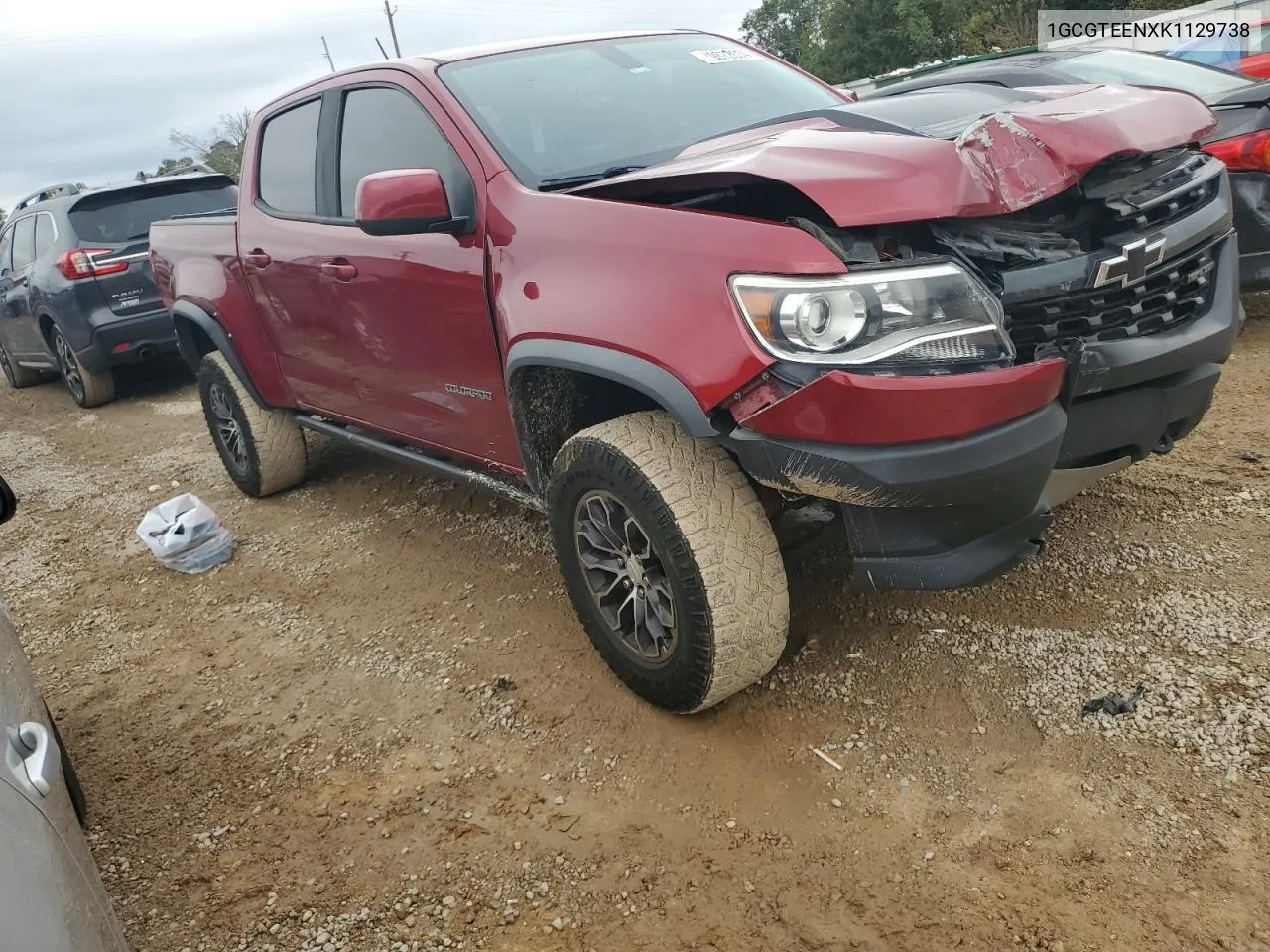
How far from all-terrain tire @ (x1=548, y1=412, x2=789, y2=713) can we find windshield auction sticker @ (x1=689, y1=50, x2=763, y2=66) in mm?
1722

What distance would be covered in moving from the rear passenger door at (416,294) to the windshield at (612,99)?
168 millimetres

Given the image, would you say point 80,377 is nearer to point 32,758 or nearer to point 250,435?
point 250,435

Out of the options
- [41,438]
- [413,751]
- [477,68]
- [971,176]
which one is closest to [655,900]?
[413,751]

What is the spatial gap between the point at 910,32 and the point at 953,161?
35.7 metres

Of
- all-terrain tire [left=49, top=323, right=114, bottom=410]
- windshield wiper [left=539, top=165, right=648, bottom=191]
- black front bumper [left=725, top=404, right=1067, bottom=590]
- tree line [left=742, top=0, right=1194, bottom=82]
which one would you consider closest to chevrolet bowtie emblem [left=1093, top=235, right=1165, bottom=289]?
black front bumper [left=725, top=404, right=1067, bottom=590]

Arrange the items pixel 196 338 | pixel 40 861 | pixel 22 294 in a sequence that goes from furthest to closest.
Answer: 1. pixel 22 294
2. pixel 196 338
3. pixel 40 861

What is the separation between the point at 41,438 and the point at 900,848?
25.1ft

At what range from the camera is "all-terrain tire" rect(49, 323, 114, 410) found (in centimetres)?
793

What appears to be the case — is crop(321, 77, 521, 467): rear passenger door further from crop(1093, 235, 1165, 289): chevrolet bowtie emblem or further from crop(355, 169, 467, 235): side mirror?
crop(1093, 235, 1165, 289): chevrolet bowtie emblem

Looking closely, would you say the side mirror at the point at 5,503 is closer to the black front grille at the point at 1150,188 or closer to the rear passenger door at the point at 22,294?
the black front grille at the point at 1150,188

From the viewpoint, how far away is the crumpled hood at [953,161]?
200 centimetres

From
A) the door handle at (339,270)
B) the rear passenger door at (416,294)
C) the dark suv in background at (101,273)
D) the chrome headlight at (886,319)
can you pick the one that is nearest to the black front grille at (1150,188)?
the chrome headlight at (886,319)

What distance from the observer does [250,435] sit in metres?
4.80

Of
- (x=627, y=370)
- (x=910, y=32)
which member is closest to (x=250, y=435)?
(x=627, y=370)
